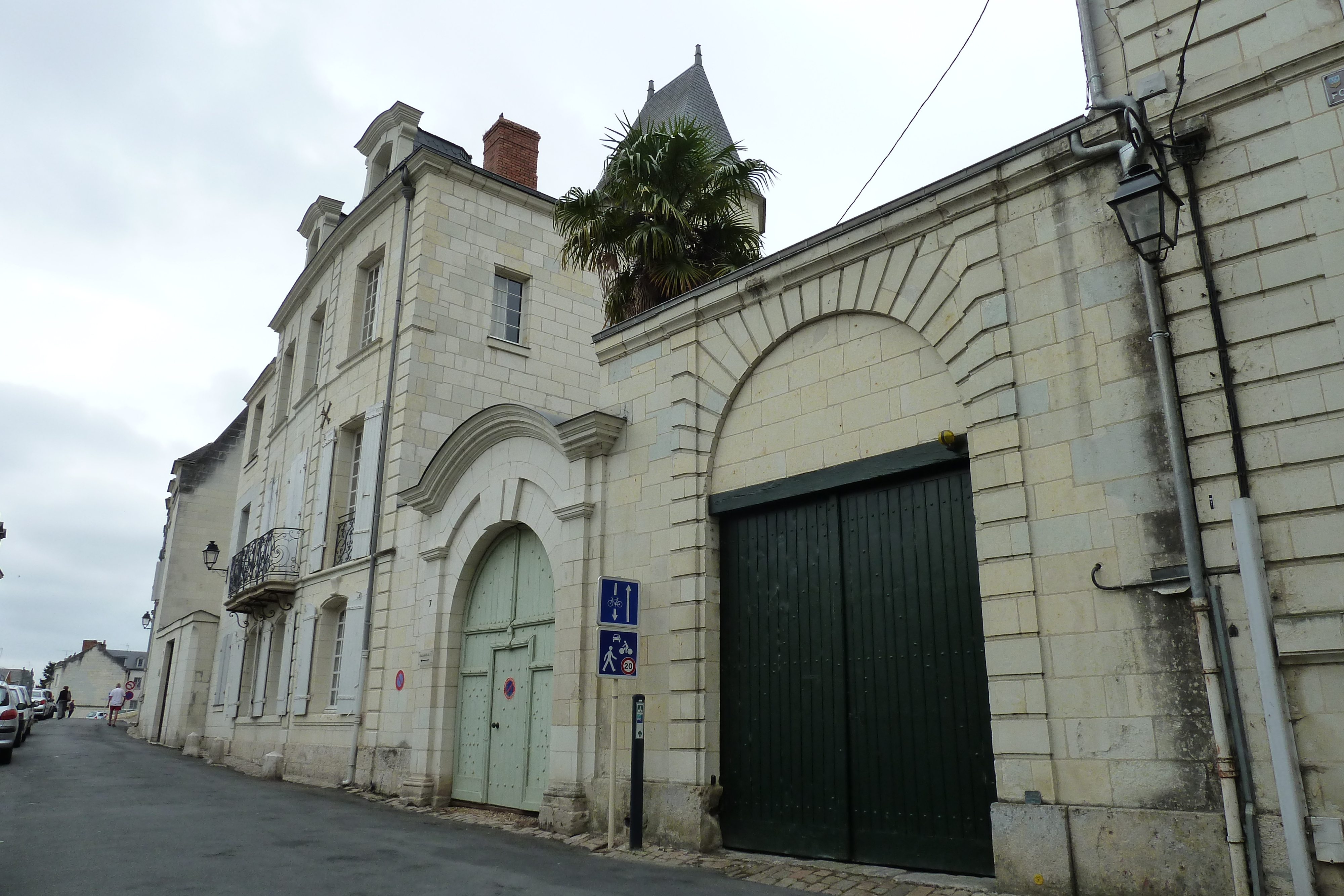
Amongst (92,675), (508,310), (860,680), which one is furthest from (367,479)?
(92,675)

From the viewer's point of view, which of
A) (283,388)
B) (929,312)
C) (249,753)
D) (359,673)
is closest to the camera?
(929,312)

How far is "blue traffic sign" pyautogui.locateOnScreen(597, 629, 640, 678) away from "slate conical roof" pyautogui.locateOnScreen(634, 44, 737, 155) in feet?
43.7

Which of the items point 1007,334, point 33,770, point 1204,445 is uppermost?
point 1007,334

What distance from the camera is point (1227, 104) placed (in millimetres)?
5859

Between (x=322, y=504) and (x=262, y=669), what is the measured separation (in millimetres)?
3987

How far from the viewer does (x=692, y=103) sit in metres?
20.2

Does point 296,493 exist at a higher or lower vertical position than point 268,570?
higher

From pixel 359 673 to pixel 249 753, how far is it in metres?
5.53

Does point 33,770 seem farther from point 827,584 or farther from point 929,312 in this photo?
point 929,312

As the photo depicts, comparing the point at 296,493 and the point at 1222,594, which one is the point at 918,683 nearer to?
the point at 1222,594

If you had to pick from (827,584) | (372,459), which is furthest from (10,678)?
(827,584)

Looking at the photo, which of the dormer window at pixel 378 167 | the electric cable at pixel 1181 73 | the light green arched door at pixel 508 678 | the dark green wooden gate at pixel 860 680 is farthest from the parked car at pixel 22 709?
the electric cable at pixel 1181 73

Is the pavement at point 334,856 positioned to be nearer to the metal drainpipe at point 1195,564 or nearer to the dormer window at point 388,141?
the metal drainpipe at point 1195,564

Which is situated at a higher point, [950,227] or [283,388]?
[283,388]
